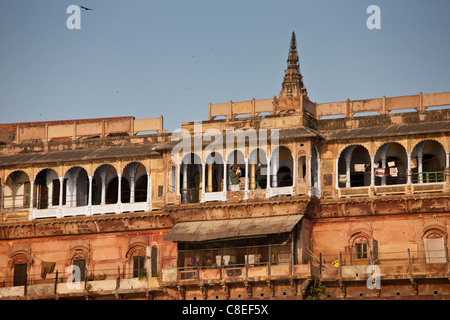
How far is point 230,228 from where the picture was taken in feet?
183

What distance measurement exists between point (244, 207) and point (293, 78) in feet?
98.0

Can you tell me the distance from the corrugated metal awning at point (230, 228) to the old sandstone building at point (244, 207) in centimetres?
9

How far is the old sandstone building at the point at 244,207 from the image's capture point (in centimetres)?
5431

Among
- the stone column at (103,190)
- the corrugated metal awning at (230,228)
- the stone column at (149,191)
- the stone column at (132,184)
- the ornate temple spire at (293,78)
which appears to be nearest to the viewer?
the corrugated metal awning at (230,228)

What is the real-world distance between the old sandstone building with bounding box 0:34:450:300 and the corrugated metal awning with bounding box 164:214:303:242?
0.28ft

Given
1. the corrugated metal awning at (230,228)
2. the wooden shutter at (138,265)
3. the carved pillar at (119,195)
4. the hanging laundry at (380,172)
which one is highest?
the hanging laundry at (380,172)

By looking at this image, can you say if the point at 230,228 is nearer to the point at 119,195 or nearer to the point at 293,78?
the point at 119,195

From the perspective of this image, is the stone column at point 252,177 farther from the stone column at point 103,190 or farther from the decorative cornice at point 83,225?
the stone column at point 103,190

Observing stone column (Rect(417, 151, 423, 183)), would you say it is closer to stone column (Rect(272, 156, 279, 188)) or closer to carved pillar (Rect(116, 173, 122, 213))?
stone column (Rect(272, 156, 279, 188))

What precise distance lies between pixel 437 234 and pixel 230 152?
9957 mm

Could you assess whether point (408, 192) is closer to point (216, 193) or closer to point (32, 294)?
point (216, 193)

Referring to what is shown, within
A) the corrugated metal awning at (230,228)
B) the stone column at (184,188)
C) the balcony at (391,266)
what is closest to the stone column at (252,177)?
the corrugated metal awning at (230,228)

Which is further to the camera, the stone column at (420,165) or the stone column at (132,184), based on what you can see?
the stone column at (132,184)

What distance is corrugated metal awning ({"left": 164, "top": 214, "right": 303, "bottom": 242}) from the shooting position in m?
54.6
